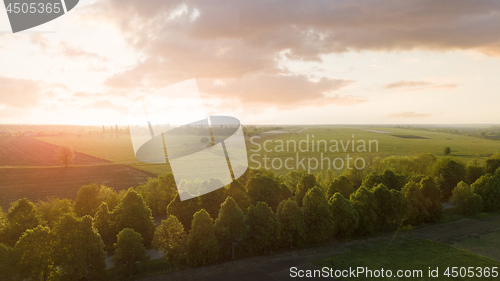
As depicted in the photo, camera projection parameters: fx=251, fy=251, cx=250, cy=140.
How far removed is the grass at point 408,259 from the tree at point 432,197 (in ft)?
32.6

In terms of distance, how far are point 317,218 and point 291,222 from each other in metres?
3.88

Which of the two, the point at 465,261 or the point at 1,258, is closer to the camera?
the point at 1,258

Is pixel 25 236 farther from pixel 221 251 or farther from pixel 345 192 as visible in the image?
pixel 345 192

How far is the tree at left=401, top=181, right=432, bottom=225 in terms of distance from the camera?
135ft

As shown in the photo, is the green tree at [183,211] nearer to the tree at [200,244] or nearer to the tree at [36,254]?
the tree at [200,244]

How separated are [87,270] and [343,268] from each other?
26737 millimetres

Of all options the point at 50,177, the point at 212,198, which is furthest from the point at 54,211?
the point at 50,177

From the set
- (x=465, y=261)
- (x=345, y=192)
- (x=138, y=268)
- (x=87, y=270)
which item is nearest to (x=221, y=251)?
(x=138, y=268)

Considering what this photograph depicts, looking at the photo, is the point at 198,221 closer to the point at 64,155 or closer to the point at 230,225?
the point at 230,225

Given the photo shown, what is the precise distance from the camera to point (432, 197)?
4362cm

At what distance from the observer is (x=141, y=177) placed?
78.9 m

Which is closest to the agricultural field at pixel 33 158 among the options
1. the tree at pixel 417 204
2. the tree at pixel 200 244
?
the tree at pixel 200 244

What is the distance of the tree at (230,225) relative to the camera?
2973cm

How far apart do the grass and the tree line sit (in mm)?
4010
